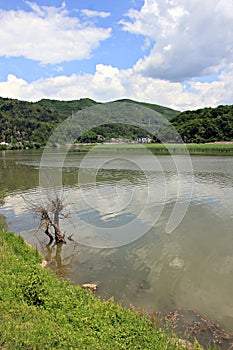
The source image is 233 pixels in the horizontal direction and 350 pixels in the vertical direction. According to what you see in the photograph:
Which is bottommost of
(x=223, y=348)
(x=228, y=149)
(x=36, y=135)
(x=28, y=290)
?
(x=223, y=348)

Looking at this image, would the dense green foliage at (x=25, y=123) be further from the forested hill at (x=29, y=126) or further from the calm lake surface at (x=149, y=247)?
the calm lake surface at (x=149, y=247)

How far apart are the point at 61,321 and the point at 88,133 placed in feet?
314

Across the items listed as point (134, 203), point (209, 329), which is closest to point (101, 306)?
point (209, 329)

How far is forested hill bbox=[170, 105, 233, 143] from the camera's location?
94625 mm

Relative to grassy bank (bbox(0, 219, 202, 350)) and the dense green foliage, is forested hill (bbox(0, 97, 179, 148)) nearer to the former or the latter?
the dense green foliage

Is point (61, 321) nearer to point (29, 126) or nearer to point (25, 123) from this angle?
point (29, 126)

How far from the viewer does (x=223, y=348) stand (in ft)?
24.1

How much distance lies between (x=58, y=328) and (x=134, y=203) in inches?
632

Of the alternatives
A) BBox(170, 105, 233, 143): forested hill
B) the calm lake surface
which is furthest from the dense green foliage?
the calm lake surface

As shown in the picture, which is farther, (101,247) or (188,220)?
(188,220)

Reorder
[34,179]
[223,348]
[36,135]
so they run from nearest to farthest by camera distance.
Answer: [223,348] < [34,179] < [36,135]

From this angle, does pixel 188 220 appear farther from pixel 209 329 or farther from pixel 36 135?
pixel 36 135

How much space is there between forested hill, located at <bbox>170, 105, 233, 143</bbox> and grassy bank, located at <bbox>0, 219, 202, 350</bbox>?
9222cm

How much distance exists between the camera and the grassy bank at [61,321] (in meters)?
5.55
